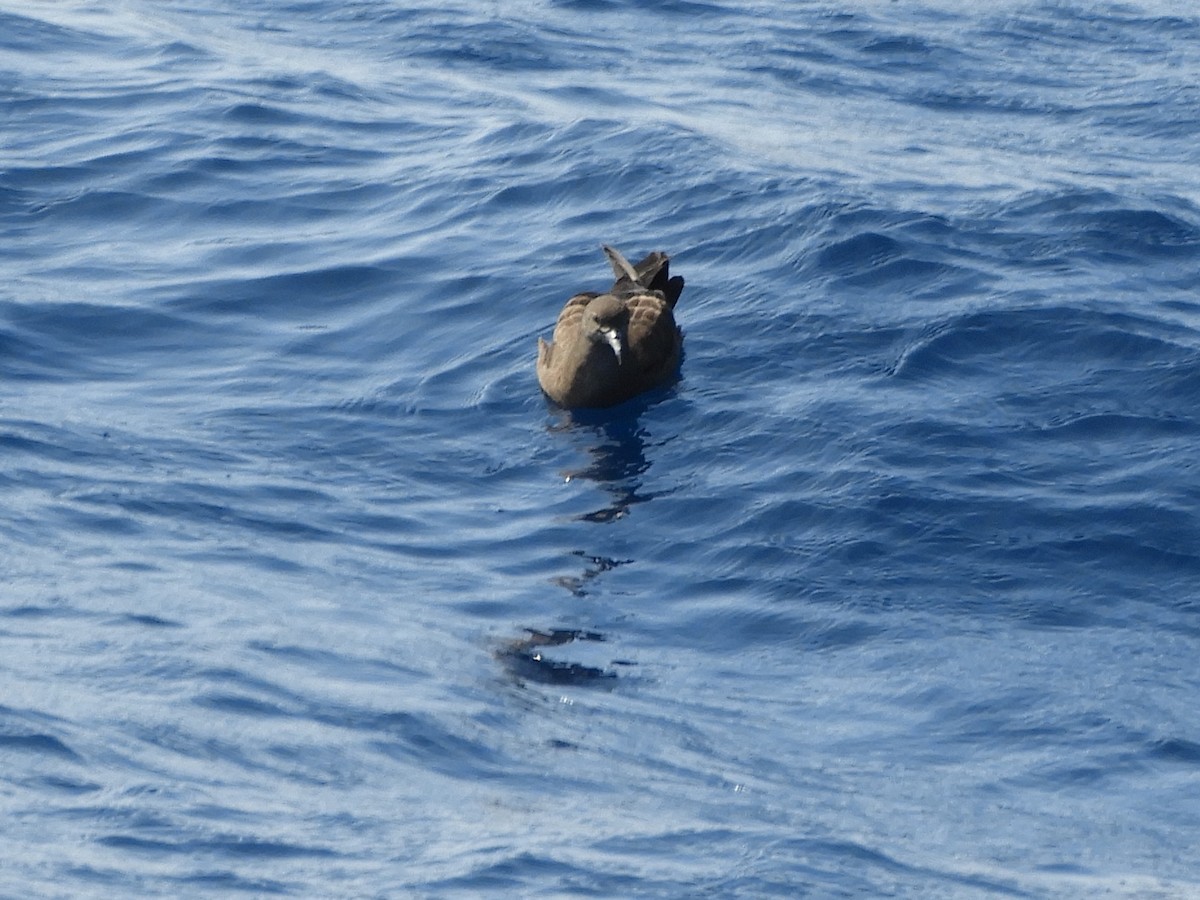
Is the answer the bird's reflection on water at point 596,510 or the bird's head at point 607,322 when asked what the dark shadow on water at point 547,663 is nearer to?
the bird's reflection on water at point 596,510

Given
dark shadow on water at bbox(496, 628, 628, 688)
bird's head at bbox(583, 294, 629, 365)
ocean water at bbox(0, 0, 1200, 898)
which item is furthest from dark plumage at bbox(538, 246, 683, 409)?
dark shadow on water at bbox(496, 628, 628, 688)

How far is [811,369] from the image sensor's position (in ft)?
40.4

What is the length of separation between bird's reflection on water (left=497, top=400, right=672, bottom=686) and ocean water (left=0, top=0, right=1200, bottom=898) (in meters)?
0.03

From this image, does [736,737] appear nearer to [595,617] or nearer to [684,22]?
[595,617]

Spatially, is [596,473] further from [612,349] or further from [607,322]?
[607,322]

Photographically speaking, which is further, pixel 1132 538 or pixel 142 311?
pixel 142 311

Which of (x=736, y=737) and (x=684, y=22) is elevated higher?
(x=684, y=22)

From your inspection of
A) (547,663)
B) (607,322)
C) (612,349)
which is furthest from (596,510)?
(547,663)

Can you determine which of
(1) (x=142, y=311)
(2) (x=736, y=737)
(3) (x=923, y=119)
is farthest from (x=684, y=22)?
(2) (x=736, y=737)

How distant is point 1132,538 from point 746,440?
8.05ft

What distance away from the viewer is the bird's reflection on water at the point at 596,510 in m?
8.95

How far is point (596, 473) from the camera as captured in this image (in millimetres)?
11398

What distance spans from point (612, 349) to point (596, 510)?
163 centimetres

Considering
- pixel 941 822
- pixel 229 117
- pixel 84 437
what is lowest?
pixel 941 822
